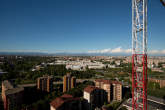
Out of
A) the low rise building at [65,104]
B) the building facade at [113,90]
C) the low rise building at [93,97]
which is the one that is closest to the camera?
the low rise building at [65,104]

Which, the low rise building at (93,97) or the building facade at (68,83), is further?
the building facade at (68,83)

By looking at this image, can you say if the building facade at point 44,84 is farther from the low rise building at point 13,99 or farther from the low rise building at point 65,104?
the low rise building at point 65,104

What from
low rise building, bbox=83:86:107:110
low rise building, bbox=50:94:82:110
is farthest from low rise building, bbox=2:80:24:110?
low rise building, bbox=83:86:107:110

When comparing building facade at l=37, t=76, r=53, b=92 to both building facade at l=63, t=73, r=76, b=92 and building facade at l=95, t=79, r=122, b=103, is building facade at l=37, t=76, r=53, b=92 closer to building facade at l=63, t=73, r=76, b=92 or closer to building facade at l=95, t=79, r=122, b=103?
building facade at l=63, t=73, r=76, b=92

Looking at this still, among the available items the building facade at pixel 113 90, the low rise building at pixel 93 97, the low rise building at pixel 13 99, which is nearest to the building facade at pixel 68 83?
the low rise building at pixel 93 97

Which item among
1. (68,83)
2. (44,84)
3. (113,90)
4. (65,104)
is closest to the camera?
(65,104)

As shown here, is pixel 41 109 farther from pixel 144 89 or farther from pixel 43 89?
pixel 144 89

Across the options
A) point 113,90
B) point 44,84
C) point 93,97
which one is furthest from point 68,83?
point 113,90

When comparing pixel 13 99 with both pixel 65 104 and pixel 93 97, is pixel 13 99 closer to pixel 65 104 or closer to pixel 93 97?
pixel 65 104

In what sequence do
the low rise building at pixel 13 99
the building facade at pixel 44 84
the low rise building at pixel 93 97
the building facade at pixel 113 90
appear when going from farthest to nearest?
the building facade at pixel 44 84 → the building facade at pixel 113 90 → the low rise building at pixel 93 97 → the low rise building at pixel 13 99

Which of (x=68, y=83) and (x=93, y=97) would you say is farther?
(x=68, y=83)

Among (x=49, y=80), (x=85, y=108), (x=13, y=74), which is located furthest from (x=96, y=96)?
(x=13, y=74)
